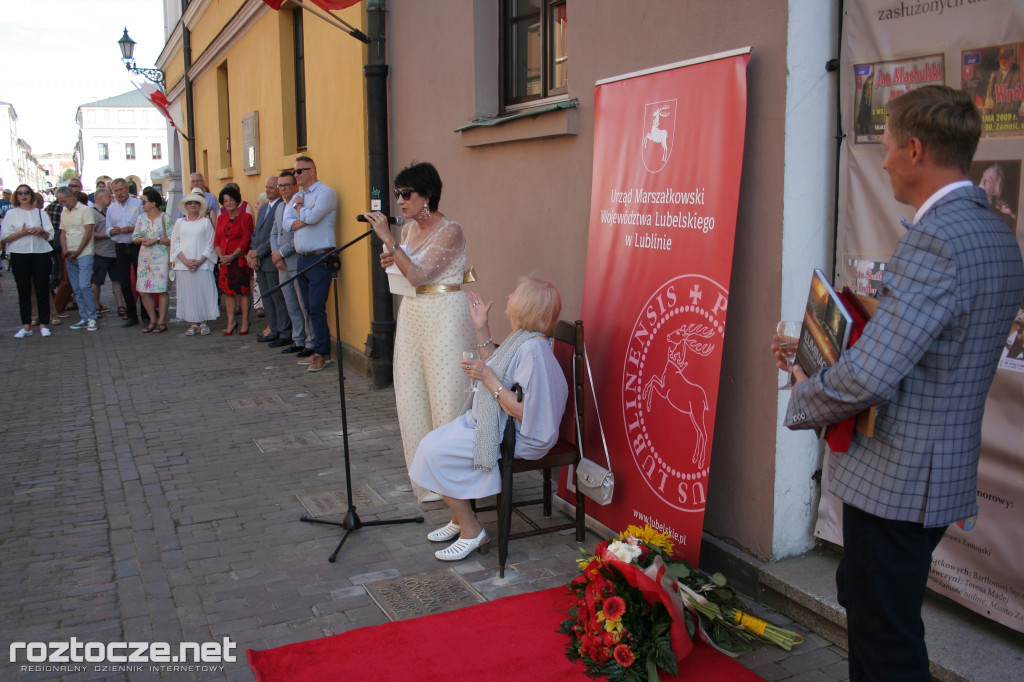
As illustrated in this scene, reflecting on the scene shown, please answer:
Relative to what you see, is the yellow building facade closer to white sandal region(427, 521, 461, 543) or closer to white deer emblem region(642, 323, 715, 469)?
white sandal region(427, 521, 461, 543)

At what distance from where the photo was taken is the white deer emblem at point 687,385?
11.9 feet

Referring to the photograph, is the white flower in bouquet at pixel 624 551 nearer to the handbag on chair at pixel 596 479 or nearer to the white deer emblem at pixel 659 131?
the handbag on chair at pixel 596 479

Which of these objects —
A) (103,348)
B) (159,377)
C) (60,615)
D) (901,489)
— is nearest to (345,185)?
(159,377)

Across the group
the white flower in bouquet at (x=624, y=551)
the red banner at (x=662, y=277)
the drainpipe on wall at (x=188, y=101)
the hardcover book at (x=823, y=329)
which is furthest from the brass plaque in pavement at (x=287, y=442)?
the drainpipe on wall at (x=188, y=101)

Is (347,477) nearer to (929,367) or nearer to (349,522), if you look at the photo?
(349,522)

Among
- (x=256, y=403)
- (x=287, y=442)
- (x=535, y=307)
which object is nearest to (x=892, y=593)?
(x=535, y=307)

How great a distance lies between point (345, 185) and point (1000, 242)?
7.48m

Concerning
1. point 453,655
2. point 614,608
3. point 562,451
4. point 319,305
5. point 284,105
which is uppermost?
point 284,105

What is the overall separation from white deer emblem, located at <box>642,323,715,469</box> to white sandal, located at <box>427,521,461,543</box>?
126 centimetres

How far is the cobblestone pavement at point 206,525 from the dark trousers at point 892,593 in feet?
3.14

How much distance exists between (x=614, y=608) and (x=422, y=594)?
1.04 metres

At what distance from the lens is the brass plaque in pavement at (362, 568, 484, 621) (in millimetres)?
3684

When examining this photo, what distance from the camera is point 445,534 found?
439 centimetres

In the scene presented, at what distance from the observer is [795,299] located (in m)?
3.46
